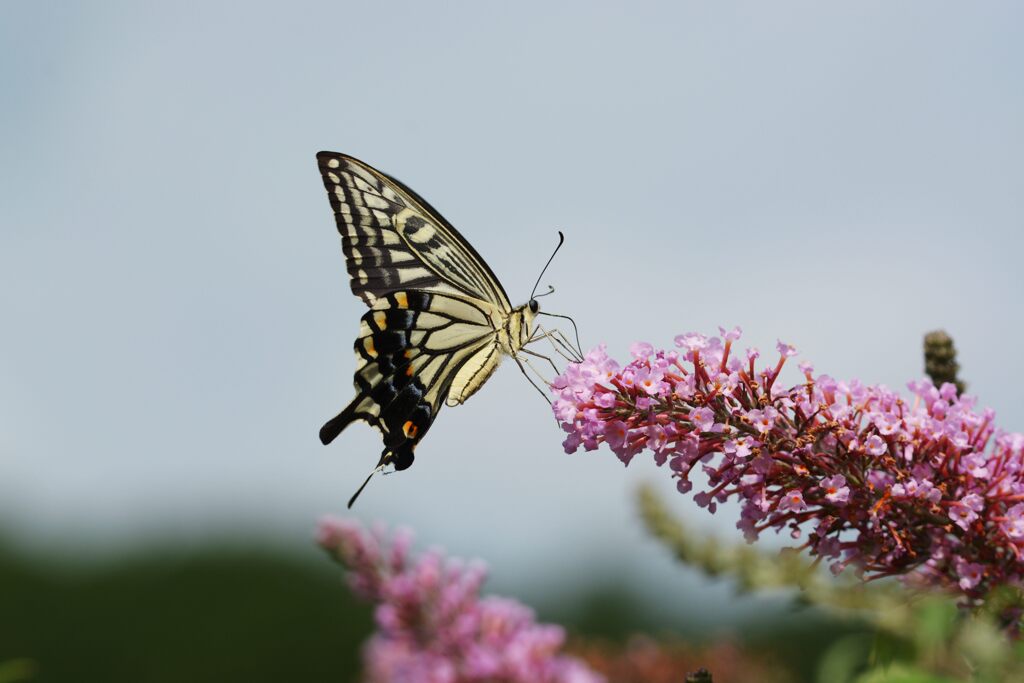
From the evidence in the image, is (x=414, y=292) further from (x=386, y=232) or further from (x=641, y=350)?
(x=641, y=350)

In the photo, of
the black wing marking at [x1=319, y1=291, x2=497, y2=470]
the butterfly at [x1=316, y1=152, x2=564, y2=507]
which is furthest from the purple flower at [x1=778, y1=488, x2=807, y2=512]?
the black wing marking at [x1=319, y1=291, x2=497, y2=470]

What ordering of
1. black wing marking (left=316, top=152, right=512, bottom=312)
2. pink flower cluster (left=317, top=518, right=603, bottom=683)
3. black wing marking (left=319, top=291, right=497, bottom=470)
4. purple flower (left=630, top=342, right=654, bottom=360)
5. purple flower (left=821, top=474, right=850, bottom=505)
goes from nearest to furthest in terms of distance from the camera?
pink flower cluster (left=317, top=518, right=603, bottom=683), purple flower (left=821, top=474, right=850, bottom=505), purple flower (left=630, top=342, right=654, bottom=360), black wing marking (left=319, top=291, right=497, bottom=470), black wing marking (left=316, top=152, right=512, bottom=312)

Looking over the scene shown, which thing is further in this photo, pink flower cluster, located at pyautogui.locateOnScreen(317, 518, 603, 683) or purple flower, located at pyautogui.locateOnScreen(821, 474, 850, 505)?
purple flower, located at pyautogui.locateOnScreen(821, 474, 850, 505)

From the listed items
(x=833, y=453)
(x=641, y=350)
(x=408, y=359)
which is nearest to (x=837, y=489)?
(x=833, y=453)

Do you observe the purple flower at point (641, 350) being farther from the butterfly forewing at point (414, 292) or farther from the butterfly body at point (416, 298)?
the butterfly forewing at point (414, 292)

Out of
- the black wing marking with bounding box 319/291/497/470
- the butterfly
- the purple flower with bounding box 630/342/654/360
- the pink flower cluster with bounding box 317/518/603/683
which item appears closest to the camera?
the pink flower cluster with bounding box 317/518/603/683

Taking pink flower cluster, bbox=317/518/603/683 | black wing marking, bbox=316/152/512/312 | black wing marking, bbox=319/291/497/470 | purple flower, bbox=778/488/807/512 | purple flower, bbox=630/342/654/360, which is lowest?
pink flower cluster, bbox=317/518/603/683

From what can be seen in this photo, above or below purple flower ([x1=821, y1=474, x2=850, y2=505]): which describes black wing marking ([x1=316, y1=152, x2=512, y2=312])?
above

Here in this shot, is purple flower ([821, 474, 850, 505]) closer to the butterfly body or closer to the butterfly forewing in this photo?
the butterfly body

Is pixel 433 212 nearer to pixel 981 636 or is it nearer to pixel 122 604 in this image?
pixel 981 636
